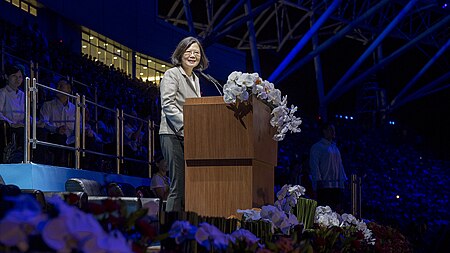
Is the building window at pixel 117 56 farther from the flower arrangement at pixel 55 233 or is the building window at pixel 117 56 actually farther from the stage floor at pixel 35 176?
the flower arrangement at pixel 55 233

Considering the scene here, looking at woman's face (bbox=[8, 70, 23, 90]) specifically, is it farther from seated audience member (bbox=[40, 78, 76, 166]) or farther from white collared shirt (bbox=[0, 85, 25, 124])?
seated audience member (bbox=[40, 78, 76, 166])

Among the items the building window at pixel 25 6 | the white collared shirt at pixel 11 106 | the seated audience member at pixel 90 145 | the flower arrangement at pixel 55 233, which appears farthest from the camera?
the building window at pixel 25 6

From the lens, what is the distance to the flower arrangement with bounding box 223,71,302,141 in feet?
12.6

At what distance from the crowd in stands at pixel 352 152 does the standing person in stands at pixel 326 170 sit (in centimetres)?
118

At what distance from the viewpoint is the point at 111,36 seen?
19.0 metres

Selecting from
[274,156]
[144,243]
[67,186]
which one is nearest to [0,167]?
[67,186]

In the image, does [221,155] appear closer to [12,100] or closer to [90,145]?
[12,100]

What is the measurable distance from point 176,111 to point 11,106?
300 cm

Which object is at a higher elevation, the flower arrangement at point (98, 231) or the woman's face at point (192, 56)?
the woman's face at point (192, 56)

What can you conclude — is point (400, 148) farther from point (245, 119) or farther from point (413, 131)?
point (245, 119)

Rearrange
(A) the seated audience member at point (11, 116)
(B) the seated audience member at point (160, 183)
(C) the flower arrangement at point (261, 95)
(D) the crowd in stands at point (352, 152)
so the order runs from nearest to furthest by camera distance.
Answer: (C) the flower arrangement at point (261, 95) → (A) the seated audience member at point (11, 116) → (B) the seated audience member at point (160, 183) → (D) the crowd in stands at point (352, 152)

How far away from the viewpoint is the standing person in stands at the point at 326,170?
822 cm

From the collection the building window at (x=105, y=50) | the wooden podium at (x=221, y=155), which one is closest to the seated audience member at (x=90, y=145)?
the wooden podium at (x=221, y=155)

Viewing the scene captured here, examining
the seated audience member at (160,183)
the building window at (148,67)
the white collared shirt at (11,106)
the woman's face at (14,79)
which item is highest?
the building window at (148,67)
